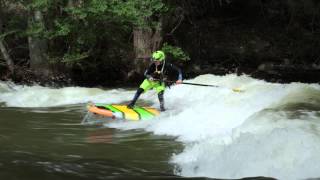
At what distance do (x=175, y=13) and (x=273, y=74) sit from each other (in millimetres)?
3993

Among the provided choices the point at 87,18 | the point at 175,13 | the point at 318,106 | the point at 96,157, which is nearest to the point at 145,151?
the point at 96,157

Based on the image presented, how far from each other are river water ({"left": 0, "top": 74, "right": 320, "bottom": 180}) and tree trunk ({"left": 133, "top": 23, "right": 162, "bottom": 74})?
441 cm

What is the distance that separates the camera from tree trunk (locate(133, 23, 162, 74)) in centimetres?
1889

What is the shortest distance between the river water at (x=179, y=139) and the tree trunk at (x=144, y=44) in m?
4.41

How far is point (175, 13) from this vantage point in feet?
64.7

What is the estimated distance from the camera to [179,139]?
8.95 metres

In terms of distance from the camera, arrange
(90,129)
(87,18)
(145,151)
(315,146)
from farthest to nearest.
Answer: (87,18) → (90,129) → (145,151) → (315,146)

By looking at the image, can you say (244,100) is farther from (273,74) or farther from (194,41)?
(194,41)

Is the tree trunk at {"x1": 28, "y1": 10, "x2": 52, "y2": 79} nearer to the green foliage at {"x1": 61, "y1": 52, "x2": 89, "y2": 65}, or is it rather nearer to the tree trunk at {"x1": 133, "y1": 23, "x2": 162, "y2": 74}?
the green foliage at {"x1": 61, "y1": 52, "x2": 89, "y2": 65}

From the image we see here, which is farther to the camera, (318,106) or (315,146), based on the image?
→ (318,106)

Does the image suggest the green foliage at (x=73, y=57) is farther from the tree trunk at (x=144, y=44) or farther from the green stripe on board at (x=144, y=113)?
the green stripe on board at (x=144, y=113)

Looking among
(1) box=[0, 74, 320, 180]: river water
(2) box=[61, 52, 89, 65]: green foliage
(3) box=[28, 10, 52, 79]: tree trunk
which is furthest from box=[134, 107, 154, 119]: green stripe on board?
(3) box=[28, 10, 52, 79]: tree trunk

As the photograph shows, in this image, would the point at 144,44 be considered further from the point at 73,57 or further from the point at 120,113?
the point at 120,113

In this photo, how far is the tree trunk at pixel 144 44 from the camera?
18891mm
